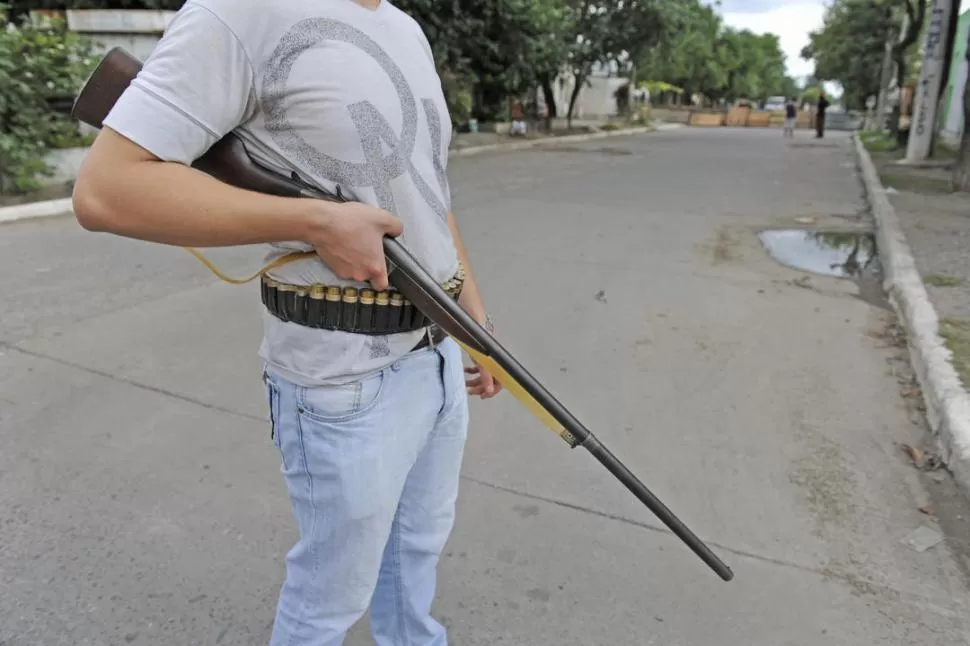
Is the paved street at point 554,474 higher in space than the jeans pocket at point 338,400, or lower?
lower

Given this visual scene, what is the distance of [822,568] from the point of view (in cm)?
243

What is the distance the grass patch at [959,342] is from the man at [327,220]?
325 cm

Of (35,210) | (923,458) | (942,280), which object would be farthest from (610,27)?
(923,458)

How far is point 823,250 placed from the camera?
7254 millimetres

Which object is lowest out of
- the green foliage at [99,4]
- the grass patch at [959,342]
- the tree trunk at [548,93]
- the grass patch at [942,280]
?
the grass patch at [959,342]

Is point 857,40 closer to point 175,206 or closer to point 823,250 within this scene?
point 823,250

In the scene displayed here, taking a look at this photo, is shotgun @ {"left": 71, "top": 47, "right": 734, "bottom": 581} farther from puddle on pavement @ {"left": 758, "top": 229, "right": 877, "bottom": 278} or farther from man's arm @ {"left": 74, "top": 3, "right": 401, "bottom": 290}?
puddle on pavement @ {"left": 758, "top": 229, "right": 877, "bottom": 278}

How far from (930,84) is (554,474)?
14.4 meters

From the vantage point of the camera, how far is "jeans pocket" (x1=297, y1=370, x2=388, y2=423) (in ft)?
4.11

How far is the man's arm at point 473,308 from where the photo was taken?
1.64 metres

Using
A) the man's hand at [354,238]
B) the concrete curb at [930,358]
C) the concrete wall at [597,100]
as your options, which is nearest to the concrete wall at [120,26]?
the concrete curb at [930,358]

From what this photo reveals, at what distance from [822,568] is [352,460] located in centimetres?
187

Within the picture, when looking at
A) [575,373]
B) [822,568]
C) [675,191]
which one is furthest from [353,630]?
[675,191]

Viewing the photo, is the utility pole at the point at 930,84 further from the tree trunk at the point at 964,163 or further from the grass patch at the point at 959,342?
the grass patch at the point at 959,342
